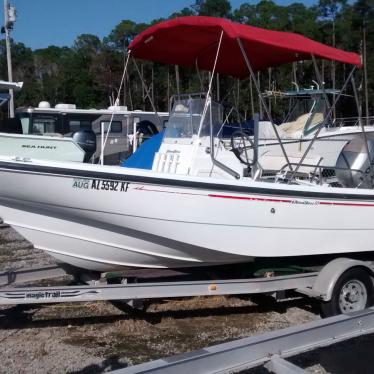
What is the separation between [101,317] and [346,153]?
3275 millimetres

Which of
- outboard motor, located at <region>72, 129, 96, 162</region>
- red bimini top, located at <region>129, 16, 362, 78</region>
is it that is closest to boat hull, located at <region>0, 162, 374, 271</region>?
red bimini top, located at <region>129, 16, 362, 78</region>

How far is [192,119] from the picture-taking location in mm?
6289

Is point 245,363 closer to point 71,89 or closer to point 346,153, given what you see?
point 346,153

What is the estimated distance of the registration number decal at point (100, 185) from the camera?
491 centimetres

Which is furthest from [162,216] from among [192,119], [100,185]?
[192,119]

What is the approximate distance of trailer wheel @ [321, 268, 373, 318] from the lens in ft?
17.7

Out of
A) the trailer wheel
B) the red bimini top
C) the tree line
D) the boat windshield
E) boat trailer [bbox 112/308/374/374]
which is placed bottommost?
the trailer wheel

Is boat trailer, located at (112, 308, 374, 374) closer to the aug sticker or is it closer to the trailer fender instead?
the trailer fender

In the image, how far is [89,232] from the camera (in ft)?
17.2

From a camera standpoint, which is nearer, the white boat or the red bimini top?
the white boat

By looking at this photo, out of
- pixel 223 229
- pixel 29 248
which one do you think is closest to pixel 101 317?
pixel 223 229

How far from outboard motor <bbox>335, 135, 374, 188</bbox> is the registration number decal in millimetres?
2578

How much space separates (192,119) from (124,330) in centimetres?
233

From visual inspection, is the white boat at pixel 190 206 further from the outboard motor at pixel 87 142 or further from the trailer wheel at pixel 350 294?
the outboard motor at pixel 87 142
